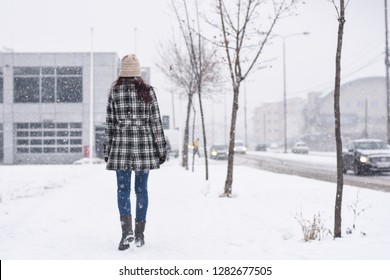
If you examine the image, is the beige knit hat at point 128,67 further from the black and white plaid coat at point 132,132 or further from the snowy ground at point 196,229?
the snowy ground at point 196,229

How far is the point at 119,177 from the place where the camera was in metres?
4.84

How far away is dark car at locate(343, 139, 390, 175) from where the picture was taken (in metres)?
18.5

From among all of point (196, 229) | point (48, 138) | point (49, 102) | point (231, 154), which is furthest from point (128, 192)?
point (49, 102)

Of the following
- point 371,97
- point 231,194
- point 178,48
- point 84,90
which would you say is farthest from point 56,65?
point 371,97

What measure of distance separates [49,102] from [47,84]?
154cm

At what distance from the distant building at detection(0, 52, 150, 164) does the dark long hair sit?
115 ft

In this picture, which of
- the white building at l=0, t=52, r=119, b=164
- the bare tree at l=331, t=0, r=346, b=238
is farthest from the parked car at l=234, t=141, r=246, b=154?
the bare tree at l=331, t=0, r=346, b=238

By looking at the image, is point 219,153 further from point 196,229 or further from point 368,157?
point 196,229

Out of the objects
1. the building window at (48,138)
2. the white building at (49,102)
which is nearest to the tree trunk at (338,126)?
the white building at (49,102)

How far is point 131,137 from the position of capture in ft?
15.8

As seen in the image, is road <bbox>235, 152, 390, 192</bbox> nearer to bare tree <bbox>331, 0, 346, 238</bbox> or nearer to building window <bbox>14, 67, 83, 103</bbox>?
bare tree <bbox>331, 0, 346, 238</bbox>

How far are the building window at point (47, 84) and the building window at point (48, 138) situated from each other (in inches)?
82.9

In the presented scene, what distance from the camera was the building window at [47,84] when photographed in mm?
40031

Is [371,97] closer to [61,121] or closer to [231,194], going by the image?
[61,121]
